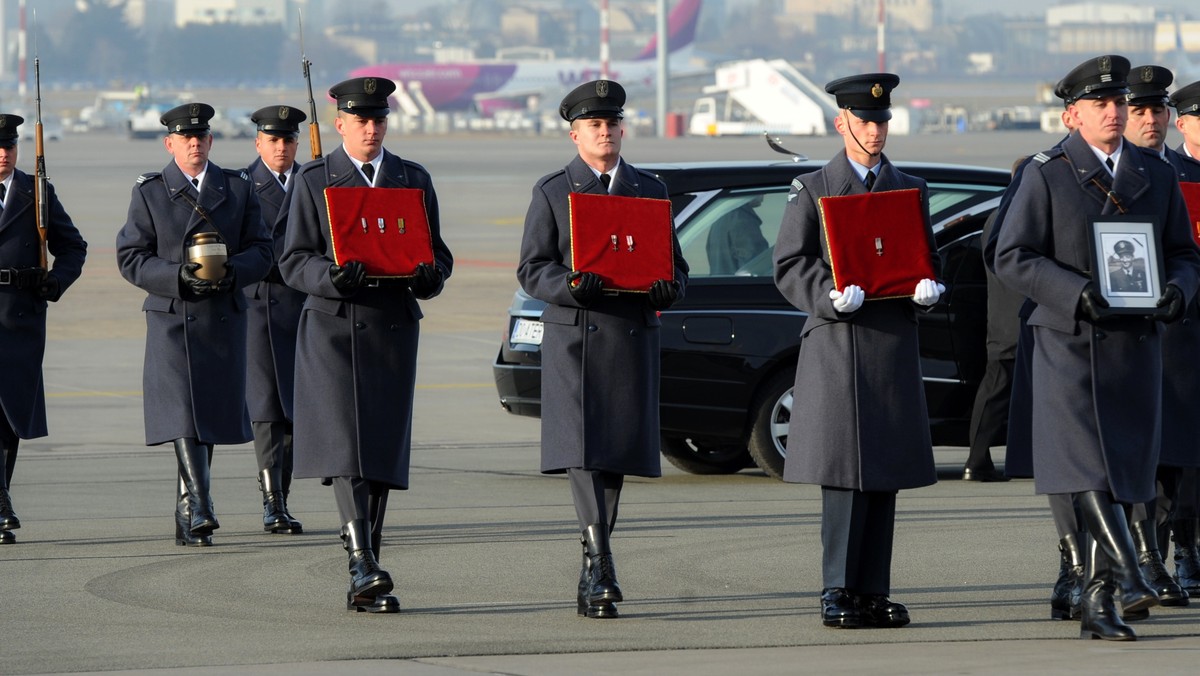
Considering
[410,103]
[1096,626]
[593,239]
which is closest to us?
[1096,626]

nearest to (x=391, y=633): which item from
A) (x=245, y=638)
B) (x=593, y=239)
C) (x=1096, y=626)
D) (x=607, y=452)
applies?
(x=245, y=638)

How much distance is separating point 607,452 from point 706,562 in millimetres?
1195

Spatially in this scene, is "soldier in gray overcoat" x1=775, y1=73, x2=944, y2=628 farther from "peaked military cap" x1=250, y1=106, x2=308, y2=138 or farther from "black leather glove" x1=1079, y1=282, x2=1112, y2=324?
"peaked military cap" x1=250, y1=106, x2=308, y2=138

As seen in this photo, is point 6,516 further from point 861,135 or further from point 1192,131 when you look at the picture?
point 1192,131

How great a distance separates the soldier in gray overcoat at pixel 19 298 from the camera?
9.34m

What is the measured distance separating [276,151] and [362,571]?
325cm

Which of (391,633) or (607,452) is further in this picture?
(607,452)

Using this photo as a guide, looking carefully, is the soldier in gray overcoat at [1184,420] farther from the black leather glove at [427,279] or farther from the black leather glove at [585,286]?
the black leather glove at [427,279]

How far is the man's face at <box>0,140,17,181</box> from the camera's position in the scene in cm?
942

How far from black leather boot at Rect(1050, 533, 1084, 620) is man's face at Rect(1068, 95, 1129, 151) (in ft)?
4.41

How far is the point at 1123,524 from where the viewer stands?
6.74 metres

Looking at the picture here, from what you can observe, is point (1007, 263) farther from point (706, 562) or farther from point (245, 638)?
point (245, 638)

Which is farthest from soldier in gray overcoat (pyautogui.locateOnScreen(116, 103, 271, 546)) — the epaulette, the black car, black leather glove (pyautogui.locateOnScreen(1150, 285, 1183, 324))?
black leather glove (pyautogui.locateOnScreen(1150, 285, 1183, 324))

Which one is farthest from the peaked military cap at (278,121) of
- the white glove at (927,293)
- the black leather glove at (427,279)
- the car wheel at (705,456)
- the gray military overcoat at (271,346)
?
the white glove at (927,293)
